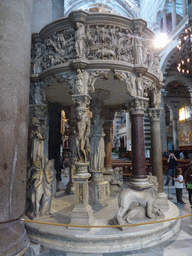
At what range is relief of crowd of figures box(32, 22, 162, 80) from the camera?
4625 mm

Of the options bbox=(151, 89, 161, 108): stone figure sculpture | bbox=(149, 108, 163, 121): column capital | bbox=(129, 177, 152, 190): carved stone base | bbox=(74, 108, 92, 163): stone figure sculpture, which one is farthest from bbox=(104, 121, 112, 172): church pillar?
bbox=(74, 108, 92, 163): stone figure sculpture

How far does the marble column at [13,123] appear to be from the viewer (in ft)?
8.43

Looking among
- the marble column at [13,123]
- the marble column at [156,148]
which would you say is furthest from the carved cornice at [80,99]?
the marble column at [156,148]

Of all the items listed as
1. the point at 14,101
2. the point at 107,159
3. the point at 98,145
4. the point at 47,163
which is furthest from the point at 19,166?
the point at 107,159

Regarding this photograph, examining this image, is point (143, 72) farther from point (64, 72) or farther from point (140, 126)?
point (64, 72)

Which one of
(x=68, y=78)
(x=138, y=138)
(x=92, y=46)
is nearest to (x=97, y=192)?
(x=138, y=138)

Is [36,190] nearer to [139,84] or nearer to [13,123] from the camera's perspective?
[13,123]

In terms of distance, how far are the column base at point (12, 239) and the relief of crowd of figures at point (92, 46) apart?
3.63 meters

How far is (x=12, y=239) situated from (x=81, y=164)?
6.83 ft

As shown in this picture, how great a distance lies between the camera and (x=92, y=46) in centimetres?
467

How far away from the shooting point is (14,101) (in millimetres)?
2750

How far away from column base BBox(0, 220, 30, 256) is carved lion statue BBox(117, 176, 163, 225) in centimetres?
213

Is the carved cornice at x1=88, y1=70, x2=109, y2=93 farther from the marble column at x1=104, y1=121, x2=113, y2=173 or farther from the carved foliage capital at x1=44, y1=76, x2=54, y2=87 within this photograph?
the marble column at x1=104, y1=121, x2=113, y2=173

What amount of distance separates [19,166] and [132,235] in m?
2.67
